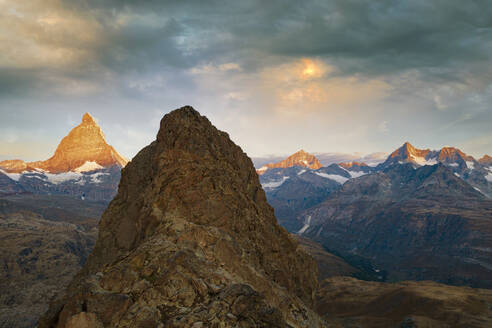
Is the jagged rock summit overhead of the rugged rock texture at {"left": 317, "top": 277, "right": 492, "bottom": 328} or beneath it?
overhead

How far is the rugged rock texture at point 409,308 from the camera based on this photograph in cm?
9112

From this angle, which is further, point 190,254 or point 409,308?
point 409,308

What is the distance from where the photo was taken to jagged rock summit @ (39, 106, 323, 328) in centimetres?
2017

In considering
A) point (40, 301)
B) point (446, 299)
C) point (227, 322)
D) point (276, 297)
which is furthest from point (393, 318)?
point (40, 301)

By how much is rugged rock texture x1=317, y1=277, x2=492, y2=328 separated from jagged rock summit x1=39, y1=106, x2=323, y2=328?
41.6 metres

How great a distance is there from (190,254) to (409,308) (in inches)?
4537

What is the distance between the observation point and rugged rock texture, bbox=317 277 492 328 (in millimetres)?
91125

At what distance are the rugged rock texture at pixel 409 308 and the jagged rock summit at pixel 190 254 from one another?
4156 cm

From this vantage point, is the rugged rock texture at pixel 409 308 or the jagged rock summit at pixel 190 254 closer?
the jagged rock summit at pixel 190 254

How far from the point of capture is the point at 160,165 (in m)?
49.4

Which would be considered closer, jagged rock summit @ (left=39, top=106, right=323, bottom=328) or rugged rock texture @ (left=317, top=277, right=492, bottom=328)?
jagged rock summit @ (left=39, top=106, right=323, bottom=328)

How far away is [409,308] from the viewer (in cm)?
11106

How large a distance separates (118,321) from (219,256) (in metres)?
13.5

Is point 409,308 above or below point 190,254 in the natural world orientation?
below
